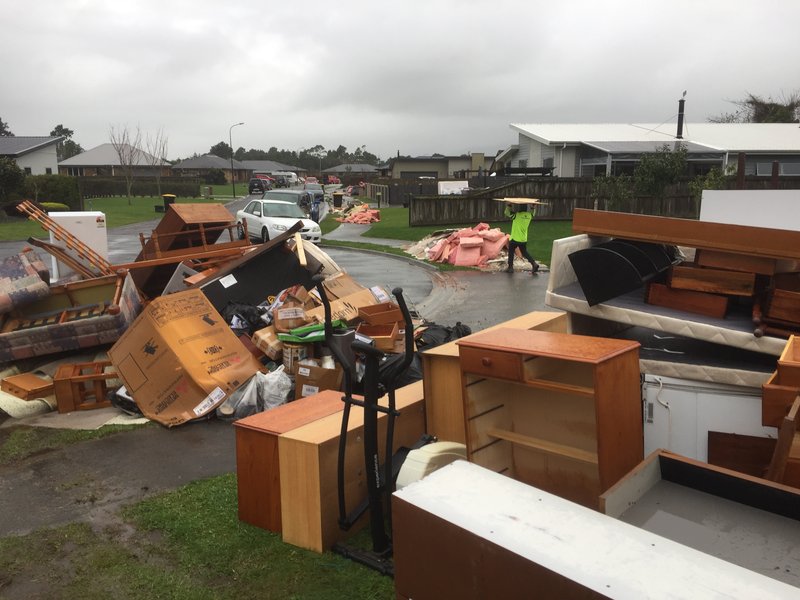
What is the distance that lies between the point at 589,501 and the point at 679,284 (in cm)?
170

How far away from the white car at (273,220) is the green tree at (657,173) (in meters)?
12.7

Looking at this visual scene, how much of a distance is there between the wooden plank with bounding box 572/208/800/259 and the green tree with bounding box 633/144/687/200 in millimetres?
21786

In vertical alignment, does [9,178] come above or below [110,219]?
above

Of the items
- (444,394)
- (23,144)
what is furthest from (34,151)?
(444,394)

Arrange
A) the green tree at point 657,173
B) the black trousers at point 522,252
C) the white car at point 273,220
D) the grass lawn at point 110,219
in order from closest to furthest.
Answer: the black trousers at point 522,252 → the white car at point 273,220 → the green tree at point 657,173 → the grass lawn at point 110,219

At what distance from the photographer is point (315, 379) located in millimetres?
5977

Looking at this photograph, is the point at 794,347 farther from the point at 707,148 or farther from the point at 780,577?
the point at 707,148

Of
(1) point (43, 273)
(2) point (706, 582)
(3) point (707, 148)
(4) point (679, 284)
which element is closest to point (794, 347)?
(4) point (679, 284)

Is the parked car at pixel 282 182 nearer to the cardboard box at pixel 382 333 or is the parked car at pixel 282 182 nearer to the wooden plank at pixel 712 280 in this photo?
the cardboard box at pixel 382 333

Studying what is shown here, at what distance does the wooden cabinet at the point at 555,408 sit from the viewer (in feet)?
10.2

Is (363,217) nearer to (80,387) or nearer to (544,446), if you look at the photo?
(80,387)

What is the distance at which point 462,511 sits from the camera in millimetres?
2240

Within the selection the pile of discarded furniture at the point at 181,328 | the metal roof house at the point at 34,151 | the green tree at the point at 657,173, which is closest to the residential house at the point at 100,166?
the metal roof house at the point at 34,151

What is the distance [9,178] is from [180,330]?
33.4 meters
